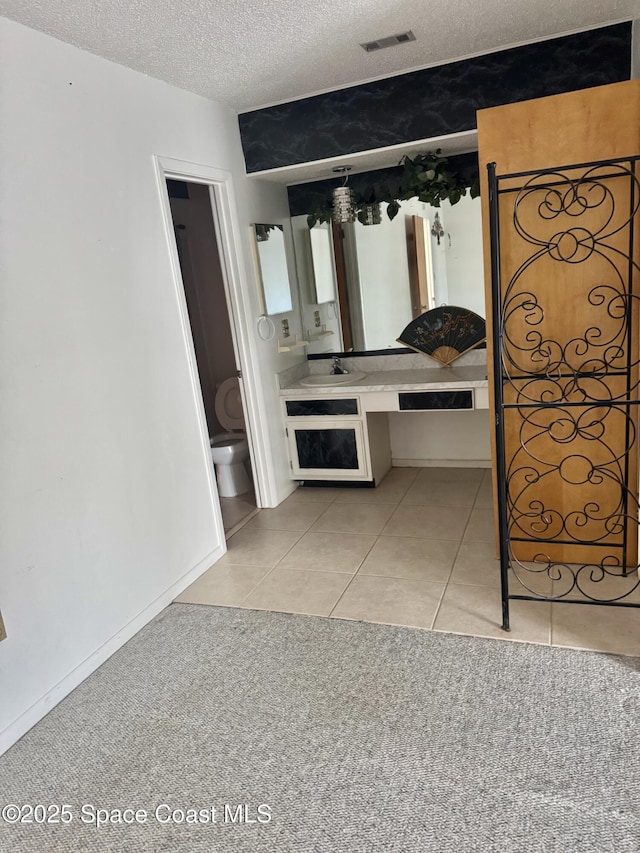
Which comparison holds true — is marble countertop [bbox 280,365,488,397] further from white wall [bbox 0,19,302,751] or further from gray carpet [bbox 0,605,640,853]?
gray carpet [bbox 0,605,640,853]

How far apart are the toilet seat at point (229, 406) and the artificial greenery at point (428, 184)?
1.81 m

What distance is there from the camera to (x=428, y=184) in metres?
3.97

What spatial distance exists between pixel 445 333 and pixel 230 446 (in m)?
1.76

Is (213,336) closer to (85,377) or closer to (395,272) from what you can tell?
(395,272)

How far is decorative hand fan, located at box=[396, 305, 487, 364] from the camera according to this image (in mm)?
4266

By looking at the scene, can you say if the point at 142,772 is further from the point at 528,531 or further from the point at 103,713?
the point at 528,531

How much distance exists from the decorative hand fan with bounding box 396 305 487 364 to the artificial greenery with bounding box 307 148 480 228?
739 millimetres

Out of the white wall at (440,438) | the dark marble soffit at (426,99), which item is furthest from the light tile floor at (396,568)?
the dark marble soffit at (426,99)

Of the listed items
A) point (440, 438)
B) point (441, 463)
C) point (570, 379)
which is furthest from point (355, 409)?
point (570, 379)

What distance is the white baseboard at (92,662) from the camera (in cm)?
224

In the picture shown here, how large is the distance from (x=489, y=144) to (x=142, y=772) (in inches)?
110

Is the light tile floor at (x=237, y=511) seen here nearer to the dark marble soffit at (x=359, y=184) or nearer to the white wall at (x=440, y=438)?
the white wall at (x=440, y=438)

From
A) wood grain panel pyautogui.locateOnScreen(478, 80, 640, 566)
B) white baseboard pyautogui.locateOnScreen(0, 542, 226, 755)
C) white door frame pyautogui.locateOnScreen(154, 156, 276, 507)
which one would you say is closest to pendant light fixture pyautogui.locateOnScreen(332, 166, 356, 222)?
white door frame pyautogui.locateOnScreen(154, 156, 276, 507)

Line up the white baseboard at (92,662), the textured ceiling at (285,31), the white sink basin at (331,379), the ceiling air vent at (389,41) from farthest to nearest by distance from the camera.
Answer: the white sink basin at (331,379) → the ceiling air vent at (389,41) → the textured ceiling at (285,31) → the white baseboard at (92,662)
